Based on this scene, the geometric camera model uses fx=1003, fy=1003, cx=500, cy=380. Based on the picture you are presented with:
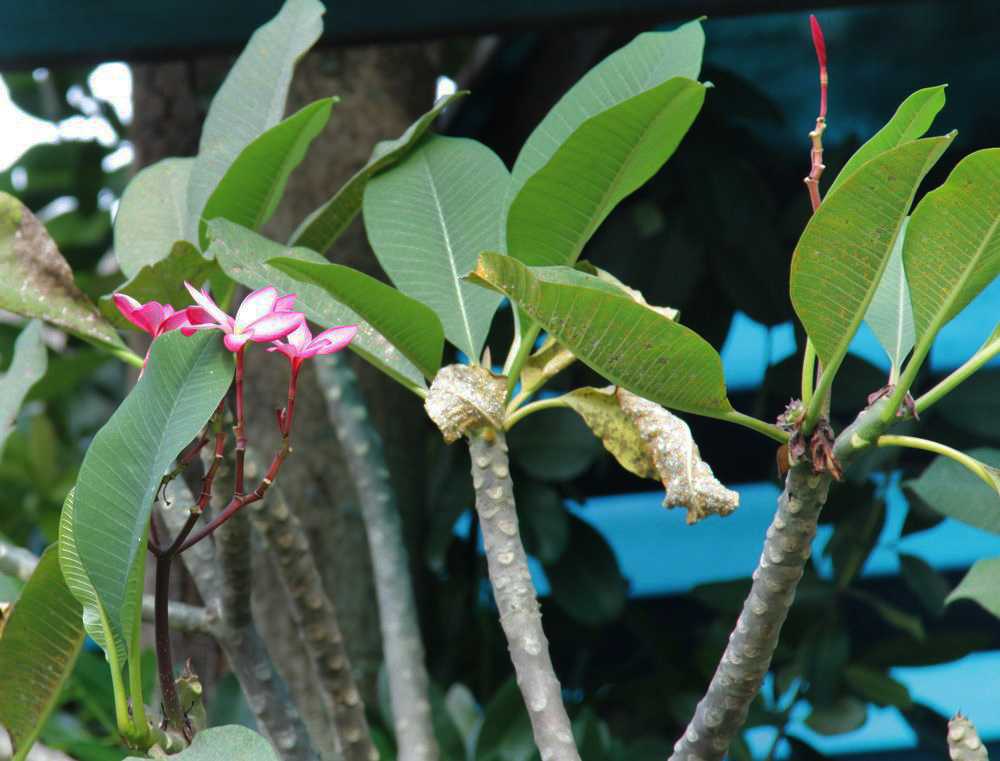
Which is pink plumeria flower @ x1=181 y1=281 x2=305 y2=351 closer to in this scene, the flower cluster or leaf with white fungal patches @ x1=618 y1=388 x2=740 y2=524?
the flower cluster

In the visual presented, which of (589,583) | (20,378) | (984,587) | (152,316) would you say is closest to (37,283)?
(20,378)

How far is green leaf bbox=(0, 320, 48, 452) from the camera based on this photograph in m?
0.63

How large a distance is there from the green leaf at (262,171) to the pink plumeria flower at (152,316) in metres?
0.13

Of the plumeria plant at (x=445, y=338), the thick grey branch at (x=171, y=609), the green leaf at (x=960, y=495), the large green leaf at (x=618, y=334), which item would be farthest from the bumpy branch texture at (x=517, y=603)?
the green leaf at (x=960, y=495)

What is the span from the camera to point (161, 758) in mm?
376

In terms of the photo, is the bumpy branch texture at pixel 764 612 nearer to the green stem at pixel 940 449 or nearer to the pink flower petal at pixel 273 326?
the green stem at pixel 940 449

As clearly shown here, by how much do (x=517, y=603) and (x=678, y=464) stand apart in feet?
0.34

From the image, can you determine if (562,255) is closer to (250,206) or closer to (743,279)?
(250,206)

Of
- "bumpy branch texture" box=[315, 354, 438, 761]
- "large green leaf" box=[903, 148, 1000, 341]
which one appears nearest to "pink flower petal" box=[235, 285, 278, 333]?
"large green leaf" box=[903, 148, 1000, 341]

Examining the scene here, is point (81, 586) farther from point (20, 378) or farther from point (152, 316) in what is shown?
point (20, 378)

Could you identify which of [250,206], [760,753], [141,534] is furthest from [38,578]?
[760,753]

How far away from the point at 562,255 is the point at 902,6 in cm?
92

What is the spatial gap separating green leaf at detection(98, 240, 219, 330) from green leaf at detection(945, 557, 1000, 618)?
0.45 m

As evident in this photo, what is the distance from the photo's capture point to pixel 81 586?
15.8 inches
